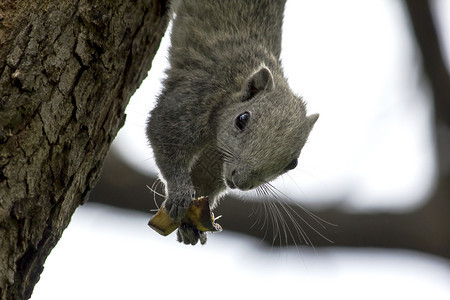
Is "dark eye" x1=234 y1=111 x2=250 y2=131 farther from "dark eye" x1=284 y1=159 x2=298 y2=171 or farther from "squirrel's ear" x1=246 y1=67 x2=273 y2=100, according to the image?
"dark eye" x1=284 y1=159 x2=298 y2=171

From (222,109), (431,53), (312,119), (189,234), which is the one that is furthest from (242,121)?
(431,53)

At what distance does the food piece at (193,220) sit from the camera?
3.70m

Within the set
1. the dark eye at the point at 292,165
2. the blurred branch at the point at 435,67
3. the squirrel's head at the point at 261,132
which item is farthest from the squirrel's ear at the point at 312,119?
the blurred branch at the point at 435,67

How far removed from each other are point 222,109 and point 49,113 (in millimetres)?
1847

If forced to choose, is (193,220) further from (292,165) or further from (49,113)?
(49,113)

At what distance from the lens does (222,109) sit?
430 cm

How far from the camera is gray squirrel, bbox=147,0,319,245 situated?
3.90 metres

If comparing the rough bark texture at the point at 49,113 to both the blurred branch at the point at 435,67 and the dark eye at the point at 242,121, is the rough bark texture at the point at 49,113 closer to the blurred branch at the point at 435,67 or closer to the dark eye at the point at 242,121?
the dark eye at the point at 242,121

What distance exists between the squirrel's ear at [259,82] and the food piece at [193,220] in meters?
0.86

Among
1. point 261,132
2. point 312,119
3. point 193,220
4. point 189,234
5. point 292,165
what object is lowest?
point 189,234

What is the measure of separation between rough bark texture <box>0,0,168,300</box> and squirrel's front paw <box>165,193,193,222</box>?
915mm

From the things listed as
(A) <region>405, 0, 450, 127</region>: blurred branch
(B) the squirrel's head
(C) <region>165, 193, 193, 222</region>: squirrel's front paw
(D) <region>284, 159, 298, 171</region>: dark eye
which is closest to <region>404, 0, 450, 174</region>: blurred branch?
(A) <region>405, 0, 450, 127</region>: blurred branch

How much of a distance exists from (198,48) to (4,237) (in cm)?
257

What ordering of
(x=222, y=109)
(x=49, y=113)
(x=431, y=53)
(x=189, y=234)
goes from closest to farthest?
(x=49, y=113)
(x=189, y=234)
(x=222, y=109)
(x=431, y=53)
